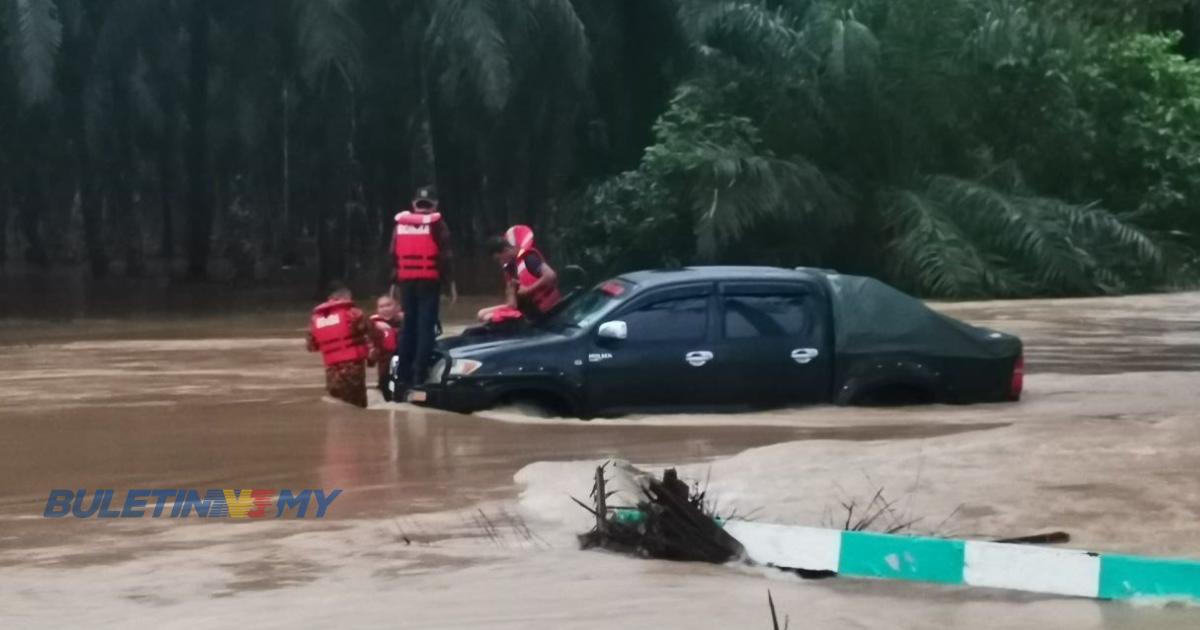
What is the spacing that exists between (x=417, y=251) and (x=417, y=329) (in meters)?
0.67

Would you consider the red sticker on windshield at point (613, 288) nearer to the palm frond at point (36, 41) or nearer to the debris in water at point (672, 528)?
the debris in water at point (672, 528)

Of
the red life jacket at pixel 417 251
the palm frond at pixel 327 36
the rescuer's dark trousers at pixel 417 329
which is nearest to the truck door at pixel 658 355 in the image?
the rescuer's dark trousers at pixel 417 329

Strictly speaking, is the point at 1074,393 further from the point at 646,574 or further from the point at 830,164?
the point at 830,164

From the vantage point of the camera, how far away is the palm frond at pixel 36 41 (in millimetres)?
29297

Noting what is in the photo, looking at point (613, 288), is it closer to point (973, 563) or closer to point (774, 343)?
point (774, 343)

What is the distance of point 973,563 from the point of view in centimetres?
791

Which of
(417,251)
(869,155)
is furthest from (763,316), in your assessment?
(869,155)

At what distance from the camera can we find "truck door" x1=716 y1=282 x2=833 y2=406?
14.1 metres

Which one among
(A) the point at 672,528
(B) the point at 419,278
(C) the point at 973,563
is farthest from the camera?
(B) the point at 419,278

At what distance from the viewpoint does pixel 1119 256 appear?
33.7 m

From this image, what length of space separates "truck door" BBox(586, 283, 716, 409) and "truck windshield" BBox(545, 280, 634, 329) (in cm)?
14

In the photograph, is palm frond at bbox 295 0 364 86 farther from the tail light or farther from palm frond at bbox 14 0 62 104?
the tail light

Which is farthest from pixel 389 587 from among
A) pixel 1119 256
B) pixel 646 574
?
Answer: pixel 1119 256

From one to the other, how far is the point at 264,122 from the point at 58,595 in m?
27.9
